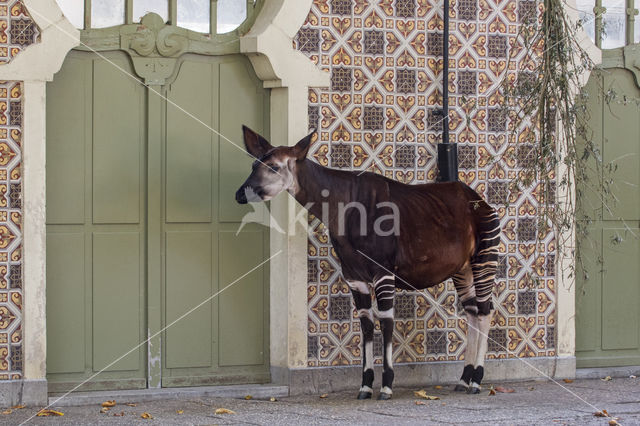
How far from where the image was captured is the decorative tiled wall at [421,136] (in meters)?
8.70

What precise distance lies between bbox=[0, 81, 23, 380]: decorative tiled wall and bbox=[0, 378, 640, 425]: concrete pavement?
0.48 m

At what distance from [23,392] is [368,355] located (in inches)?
102

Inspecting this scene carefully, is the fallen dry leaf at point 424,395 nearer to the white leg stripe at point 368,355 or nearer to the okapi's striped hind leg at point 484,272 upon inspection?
the okapi's striped hind leg at point 484,272

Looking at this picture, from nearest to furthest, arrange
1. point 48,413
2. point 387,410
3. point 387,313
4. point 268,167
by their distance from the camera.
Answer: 1. point 48,413
2. point 387,410
3. point 268,167
4. point 387,313

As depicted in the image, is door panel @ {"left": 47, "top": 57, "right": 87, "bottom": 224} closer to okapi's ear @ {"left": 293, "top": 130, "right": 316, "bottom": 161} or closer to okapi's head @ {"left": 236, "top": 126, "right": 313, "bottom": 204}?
okapi's head @ {"left": 236, "top": 126, "right": 313, "bottom": 204}

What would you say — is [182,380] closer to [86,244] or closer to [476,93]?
[86,244]

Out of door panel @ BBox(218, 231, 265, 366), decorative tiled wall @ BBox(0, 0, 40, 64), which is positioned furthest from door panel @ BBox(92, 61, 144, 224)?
door panel @ BBox(218, 231, 265, 366)

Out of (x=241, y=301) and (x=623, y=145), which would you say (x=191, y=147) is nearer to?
(x=241, y=301)

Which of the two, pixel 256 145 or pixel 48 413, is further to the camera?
pixel 256 145

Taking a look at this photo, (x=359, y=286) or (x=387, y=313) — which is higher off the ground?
(x=359, y=286)

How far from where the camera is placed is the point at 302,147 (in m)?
8.02

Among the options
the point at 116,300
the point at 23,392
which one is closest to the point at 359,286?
the point at 116,300

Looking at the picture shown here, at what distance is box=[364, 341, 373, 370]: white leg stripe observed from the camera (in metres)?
8.20

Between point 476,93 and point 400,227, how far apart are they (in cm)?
161
